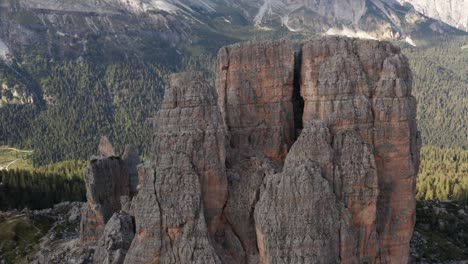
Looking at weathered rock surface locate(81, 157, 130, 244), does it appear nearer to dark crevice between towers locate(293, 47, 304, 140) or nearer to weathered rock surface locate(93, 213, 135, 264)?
weathered rock surface locate(93, 213, 135, 264)

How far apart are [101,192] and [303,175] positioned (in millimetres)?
43554

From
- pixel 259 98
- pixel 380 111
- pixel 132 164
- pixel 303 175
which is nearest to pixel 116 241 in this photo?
pixel 259 98

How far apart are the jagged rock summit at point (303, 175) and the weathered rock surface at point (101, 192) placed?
23927mm

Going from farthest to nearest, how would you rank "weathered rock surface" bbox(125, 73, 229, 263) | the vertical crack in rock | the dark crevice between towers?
the dark crevice between towers
the vertical crack in rock
"weathered rock surface" bbox(125, 73, 229, 263)

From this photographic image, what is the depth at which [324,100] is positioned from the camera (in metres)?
39.8

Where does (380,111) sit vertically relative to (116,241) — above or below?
above

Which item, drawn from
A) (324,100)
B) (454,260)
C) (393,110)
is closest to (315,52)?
(324,100)

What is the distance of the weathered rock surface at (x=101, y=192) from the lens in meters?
65.8

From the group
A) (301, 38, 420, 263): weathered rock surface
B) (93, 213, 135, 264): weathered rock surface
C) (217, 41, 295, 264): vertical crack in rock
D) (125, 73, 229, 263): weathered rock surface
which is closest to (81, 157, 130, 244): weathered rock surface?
(93, 213, 135, 264): weathered rock surface

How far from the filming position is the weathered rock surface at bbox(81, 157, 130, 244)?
65.8m

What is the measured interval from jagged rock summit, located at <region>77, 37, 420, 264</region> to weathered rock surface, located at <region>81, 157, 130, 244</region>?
78.5ft

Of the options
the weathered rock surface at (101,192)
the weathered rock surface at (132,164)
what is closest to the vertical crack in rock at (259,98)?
the weathered rock surface at (101,192)

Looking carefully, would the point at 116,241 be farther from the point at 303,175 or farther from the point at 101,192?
the point at 101,192

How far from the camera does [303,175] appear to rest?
35375mm
